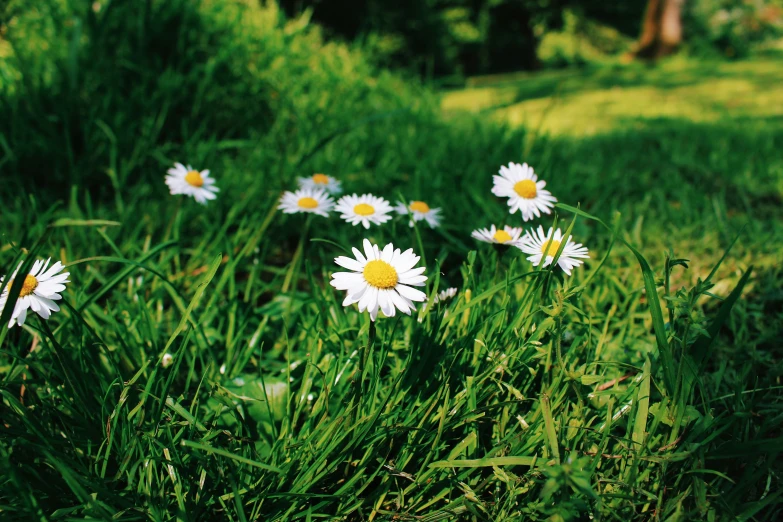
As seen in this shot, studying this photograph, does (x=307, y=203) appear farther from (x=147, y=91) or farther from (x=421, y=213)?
(x=147, y=91)

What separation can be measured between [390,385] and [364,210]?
1.45 feet

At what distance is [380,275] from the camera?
0.96 metres

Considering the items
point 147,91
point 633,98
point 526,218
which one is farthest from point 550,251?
point 633,98

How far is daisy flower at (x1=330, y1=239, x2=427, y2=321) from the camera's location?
0.91 meters

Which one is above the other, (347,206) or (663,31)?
(663,31)

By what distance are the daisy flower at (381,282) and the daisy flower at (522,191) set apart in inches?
13.8

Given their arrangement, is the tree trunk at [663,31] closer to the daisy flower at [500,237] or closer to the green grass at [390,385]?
the green grass at [390,385]

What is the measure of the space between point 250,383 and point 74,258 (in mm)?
798

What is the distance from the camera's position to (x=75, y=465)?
900 millimetres

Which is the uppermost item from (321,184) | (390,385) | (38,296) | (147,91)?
(147,91)

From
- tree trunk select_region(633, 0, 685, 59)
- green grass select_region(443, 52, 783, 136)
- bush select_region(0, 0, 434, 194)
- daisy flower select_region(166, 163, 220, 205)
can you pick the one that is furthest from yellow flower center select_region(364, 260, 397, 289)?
tree trunk select_region(633, 0, 685, 59)

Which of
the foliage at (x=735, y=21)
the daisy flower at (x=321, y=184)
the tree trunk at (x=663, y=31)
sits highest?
the foliage at (x=735, y=21)

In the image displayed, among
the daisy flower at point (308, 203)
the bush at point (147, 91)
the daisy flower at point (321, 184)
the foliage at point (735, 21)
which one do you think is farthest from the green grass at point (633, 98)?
the foliage at point (735, 21)

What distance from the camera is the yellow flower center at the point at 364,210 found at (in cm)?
128
